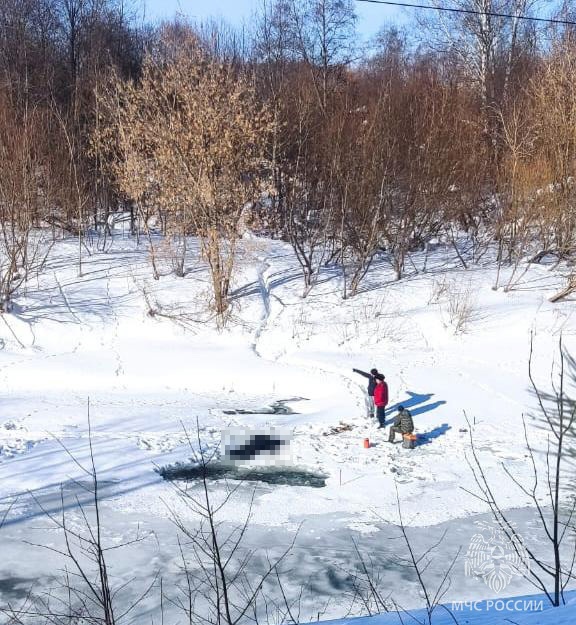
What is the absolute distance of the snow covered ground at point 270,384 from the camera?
28.0 ft

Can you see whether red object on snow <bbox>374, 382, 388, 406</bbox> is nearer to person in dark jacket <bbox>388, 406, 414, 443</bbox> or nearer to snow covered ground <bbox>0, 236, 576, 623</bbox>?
snow covered ground <bbox>0, 236, 576, 623</bbox>

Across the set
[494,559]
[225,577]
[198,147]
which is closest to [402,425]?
[494,559]

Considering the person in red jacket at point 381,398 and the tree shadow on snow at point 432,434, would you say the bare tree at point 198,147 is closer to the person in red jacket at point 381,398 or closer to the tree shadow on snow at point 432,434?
the person in red jacket at point 381,398

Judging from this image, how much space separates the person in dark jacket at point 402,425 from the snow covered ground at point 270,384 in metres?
0.24

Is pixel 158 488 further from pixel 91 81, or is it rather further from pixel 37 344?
pixel 91 81

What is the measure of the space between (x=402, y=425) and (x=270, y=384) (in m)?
4.07

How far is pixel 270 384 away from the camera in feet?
45.5

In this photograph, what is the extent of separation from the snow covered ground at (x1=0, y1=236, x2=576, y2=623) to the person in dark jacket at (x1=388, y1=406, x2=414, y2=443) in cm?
24

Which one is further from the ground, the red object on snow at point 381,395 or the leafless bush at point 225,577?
the red object on snow at point 381,395

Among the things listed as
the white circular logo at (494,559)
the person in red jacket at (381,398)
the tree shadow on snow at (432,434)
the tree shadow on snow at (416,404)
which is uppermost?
the person in red jacket at (381,398)

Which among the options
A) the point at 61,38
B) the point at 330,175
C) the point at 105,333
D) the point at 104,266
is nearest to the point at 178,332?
the point at 105,333

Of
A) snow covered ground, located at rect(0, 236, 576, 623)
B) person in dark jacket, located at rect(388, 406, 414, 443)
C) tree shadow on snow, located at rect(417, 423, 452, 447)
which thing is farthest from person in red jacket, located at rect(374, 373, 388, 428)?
tree shadow on snow, located at rect(417, 423, 452, 447)

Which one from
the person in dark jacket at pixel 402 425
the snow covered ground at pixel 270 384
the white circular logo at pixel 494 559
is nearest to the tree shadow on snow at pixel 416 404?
the snow covered ground at pixel 270 384

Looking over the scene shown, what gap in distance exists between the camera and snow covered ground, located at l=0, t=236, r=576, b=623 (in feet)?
28.0
